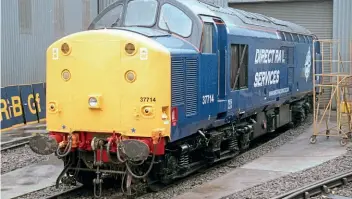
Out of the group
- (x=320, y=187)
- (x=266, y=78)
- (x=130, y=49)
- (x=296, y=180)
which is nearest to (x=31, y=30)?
(x=266, y=78)

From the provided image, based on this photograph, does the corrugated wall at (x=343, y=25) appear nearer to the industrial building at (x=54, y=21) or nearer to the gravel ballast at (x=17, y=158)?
the industrial building at (x=54, y=21)

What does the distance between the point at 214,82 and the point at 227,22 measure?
1.50 m

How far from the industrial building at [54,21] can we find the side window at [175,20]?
11399 millimetres

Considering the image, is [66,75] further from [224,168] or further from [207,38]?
[224,168]

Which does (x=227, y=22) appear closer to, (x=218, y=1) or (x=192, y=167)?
(x=192, y=167)

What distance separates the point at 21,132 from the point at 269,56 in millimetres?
7496

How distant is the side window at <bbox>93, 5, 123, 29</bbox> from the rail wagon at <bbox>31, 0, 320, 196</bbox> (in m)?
0.03

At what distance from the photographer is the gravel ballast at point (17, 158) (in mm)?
11211

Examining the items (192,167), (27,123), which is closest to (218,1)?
(27,123)

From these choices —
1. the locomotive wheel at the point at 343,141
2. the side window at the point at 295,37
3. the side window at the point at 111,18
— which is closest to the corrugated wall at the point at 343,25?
the side window at the point at 295,37

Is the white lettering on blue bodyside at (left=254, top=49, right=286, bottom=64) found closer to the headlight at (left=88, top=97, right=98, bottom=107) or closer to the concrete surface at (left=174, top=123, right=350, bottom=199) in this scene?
the concrete surface at (left=174, top=123, right=350, bottom=199)

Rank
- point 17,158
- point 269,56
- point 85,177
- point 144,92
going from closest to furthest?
point 144,92 → point 85,177 → point 17,158 → point 269,56

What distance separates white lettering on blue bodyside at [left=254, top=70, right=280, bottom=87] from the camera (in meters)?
12.4

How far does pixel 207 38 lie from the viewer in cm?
973
